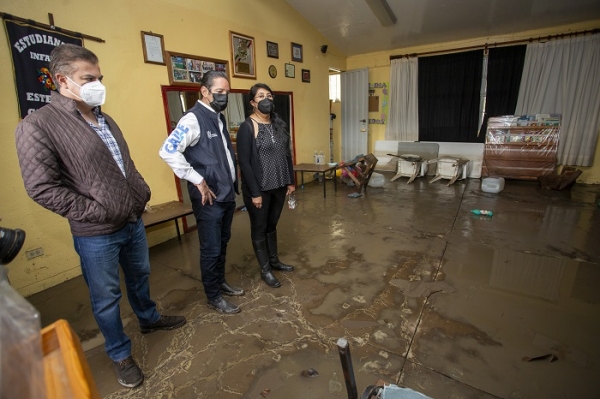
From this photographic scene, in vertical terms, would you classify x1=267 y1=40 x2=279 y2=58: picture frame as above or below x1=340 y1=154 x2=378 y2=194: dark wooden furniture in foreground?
above

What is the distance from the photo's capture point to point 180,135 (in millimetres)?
1738

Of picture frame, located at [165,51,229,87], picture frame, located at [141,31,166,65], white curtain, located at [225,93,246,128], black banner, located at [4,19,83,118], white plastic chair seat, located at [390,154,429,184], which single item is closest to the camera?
black banner, located at [4,19,83,118]

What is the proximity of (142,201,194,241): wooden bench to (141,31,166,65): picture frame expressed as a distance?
1.51 metres

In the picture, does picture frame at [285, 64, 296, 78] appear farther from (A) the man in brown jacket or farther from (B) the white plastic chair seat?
(A) the man in brown jacket

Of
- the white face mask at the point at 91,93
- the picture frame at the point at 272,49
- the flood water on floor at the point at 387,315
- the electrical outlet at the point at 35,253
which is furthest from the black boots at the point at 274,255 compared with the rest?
the picture frame at the point at 272,49

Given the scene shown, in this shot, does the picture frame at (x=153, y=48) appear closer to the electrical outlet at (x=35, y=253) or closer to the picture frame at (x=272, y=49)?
the picture frame at (x=272, y=49)

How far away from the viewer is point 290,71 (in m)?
5.21

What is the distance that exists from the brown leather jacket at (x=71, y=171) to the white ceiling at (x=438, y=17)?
15.1ft

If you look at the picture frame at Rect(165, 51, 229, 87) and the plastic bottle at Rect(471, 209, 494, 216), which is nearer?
the picture frame at Rect(165, 51, 229, 87)

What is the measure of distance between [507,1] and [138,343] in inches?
235

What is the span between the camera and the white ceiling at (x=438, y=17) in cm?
445

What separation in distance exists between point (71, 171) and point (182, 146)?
0.57 metres

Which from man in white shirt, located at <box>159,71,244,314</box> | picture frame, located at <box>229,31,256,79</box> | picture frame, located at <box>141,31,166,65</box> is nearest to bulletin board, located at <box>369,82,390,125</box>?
picture frame, located at <box>229,31,256,79</box>

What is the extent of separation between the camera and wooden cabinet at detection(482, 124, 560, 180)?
16.9 ft
